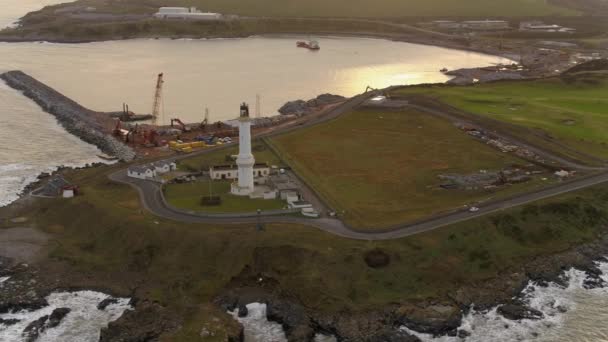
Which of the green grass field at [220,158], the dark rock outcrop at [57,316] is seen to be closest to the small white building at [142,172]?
the green grass field at [220,158]

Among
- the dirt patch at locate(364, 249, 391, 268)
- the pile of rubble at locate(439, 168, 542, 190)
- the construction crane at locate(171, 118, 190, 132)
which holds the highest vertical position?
the construction crane at locate(171, 118, 190, 132)

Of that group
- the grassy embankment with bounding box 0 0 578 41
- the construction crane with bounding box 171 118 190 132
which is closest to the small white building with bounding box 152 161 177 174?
the construction crane with bounding box 171 118 190 132

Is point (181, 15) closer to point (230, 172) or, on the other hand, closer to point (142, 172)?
point (142, 172)

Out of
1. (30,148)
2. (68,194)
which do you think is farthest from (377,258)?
(30,148)

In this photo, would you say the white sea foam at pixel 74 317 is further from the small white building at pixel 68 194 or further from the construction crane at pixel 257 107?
the construction crane at pixel 257 107

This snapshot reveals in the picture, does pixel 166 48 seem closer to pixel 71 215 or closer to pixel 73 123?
pixel 73 123

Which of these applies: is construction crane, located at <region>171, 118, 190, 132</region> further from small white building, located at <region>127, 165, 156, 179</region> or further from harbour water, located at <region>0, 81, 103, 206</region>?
small white building, located at <region>127, 165, 156, 179</region>

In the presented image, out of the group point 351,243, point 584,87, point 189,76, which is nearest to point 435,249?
point 351,243
